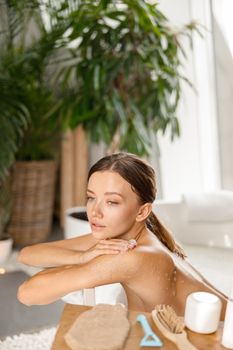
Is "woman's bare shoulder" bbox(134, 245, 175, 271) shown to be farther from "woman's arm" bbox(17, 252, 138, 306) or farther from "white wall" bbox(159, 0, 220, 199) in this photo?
"white wall" bbox(159, 0, 220, 199)

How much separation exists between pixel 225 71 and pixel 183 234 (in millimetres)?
1675

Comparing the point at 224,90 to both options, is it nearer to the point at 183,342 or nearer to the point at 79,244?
the point at 79,244

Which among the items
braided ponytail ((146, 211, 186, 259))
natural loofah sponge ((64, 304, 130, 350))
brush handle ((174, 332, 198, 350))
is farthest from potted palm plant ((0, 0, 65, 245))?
brush handle ((174, 332, 198, 350))

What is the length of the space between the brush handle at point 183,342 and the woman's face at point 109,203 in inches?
12.0

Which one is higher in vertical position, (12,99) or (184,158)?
(12,99)

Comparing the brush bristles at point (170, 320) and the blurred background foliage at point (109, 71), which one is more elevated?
the blurred background foliage at point (109, 71)

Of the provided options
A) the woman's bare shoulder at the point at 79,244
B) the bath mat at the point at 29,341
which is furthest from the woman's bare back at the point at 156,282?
the bath mat at the point at 29,341

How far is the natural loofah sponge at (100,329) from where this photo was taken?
3.06 feet

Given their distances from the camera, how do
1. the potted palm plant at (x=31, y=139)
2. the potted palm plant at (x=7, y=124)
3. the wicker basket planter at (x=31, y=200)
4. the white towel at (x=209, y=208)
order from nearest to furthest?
the white towel at (x=209, y=208) < the potted palm plant at (x=7, y=124) < the potted palm plant at (x=31, y=139) < the wicker basket planter at (x=31, y=200)

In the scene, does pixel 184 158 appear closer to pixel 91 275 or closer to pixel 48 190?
pixel 48 190

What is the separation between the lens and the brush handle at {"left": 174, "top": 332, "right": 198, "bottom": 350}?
95cm

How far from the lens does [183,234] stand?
2879mm

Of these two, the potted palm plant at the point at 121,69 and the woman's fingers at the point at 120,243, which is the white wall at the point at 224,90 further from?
the woman's fingers at the point at 120,243

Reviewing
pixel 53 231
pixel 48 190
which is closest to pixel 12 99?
pixel 48 190
